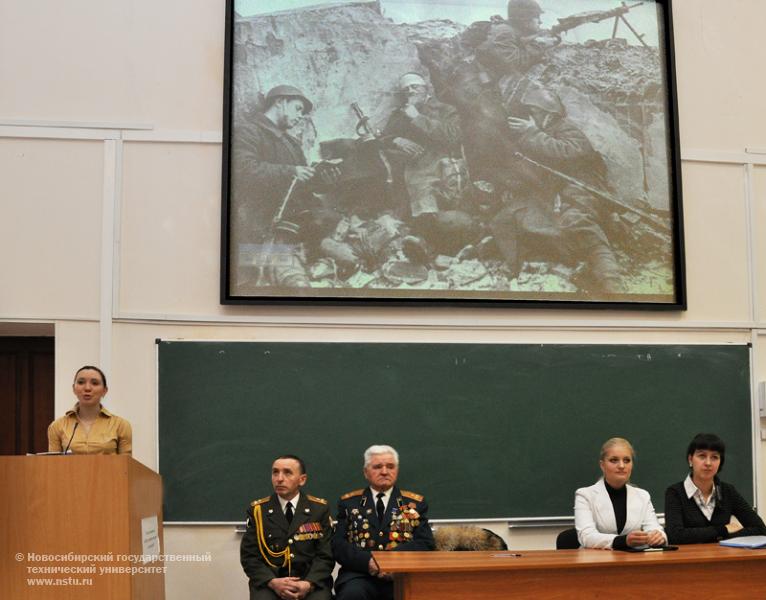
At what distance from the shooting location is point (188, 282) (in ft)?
19.7

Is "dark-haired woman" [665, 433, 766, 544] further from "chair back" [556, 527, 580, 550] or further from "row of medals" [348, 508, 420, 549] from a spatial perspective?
"row of medals" [348, 508, 420, 549]

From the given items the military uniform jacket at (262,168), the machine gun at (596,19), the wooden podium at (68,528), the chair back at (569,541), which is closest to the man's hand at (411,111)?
the military uniform jacket at (262,168)

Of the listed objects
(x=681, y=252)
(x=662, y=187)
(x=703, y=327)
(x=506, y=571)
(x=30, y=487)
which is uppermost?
(x=662, y=187)

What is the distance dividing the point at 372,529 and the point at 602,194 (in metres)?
2.62

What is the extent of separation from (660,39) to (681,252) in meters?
1.39

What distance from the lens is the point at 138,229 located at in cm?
600

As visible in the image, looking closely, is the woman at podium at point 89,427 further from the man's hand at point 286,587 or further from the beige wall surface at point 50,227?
the man's hand at point 286,587

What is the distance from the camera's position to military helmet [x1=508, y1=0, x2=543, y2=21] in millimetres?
6523

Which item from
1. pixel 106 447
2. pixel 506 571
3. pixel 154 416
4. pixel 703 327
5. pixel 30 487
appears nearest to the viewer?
pixel 30 487

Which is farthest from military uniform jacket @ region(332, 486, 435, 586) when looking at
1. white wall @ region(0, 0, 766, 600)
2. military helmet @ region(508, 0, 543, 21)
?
military helmet @ region(508, 0, 543, 21)

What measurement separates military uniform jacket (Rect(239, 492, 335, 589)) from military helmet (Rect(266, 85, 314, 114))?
2379 mm

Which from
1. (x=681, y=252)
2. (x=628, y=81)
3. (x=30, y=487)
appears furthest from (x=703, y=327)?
(x=30, y=487)

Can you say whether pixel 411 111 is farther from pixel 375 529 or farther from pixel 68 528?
pixel 68 528

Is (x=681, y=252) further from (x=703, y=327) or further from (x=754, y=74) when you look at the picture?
(x=754, y=74)
